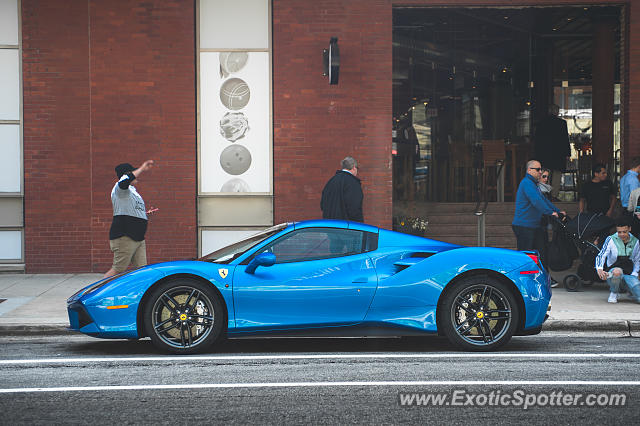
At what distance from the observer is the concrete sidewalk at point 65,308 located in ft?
29.2

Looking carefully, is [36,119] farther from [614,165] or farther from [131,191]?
[614,165]

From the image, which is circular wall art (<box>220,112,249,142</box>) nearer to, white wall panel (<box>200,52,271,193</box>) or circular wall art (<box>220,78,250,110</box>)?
→ white wall panel (<box>200,52,271,193</box>)

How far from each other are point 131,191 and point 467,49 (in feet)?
40.1

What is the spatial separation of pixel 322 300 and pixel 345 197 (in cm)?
371

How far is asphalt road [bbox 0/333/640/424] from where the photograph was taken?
16.9 feet

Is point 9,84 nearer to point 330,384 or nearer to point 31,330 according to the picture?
point 31,330

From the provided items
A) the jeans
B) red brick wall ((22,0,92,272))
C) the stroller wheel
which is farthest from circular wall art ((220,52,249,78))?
the jeans

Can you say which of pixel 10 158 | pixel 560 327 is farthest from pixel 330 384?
pixel 10 158

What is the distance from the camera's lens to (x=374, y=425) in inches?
193

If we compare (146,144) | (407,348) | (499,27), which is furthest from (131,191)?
(499,27)

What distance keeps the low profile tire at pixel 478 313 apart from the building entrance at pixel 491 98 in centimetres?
1011

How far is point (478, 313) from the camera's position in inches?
284

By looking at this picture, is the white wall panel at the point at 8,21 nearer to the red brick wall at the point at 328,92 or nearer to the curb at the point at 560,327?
the red brick wall at the point at 328,92

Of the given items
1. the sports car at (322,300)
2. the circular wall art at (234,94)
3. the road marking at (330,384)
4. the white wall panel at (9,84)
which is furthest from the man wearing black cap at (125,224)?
the road marking at (330,384)
